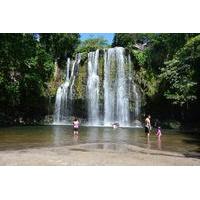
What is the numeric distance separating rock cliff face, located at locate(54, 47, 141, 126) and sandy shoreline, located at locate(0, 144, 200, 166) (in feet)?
56.4

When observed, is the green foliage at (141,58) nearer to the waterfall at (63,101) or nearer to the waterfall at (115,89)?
the waterfall at (115,89)

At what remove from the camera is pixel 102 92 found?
3306cm

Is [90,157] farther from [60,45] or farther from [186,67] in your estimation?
[60,45]

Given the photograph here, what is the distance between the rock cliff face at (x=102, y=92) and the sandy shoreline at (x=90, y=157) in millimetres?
17202

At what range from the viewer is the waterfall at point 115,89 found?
32.2m

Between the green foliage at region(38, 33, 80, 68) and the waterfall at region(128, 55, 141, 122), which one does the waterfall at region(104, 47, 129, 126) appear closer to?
the waterfall at region(128, 55, 141, 122)

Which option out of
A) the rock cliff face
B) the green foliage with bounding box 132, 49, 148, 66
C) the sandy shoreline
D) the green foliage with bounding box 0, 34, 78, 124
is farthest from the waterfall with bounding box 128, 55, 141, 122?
the sandy shoreline

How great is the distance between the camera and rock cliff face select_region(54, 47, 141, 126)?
32.3 meters

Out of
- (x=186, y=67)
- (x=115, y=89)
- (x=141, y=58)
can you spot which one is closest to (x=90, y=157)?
(x=186, y=67)

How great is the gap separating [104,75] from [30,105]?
265 inches
